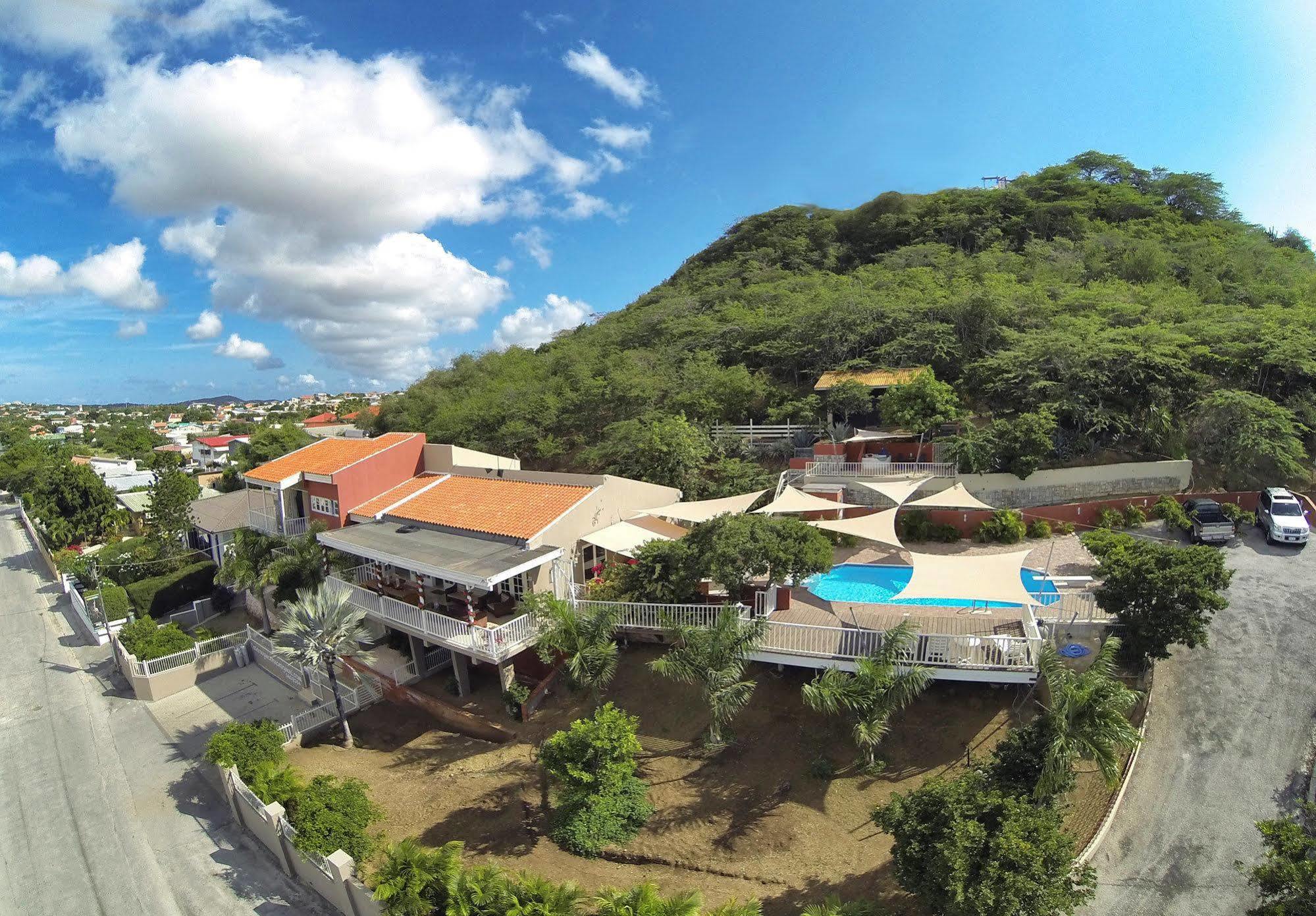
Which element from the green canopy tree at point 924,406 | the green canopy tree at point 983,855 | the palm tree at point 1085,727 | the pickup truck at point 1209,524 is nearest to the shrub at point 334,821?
the green canopy tree at point 983,855

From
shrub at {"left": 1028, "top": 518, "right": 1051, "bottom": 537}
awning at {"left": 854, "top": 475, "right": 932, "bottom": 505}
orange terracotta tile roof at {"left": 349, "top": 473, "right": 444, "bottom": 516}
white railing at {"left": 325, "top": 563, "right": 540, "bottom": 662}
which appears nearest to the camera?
white railing at {"left": 325, "top": 563, "right": 540, "bottom": 662}

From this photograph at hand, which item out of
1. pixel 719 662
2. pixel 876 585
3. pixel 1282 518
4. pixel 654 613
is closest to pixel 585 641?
pixel 654 613

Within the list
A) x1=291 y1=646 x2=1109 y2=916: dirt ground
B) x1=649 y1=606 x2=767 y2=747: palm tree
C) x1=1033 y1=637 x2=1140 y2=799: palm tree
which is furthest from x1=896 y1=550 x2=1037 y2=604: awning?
x1=649 y1=606 x2=767 y2=747: palm tree

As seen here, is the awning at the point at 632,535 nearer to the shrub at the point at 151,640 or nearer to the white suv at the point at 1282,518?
the shrub at the point at 151,640

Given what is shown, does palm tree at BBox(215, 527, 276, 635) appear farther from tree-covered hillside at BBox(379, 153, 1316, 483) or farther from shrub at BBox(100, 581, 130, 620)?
tree-covered hillside at BBox(379, 153, 1316, 483)

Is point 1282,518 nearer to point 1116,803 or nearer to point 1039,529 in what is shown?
point 1039,529
